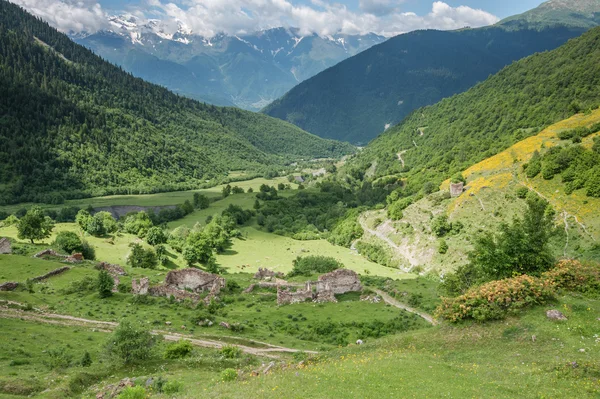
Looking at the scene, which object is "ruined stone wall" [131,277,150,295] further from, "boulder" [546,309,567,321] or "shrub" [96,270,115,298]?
"boulder" [546,309,567,321]

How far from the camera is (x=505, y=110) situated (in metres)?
138

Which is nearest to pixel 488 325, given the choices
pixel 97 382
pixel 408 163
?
pixel 97 382

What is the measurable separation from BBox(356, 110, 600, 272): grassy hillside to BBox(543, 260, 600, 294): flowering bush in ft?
92.5

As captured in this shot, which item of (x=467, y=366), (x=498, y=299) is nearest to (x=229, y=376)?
(x=467, y=366)

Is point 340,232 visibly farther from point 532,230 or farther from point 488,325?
point 488,325

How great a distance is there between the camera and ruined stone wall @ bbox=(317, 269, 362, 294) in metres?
55.7

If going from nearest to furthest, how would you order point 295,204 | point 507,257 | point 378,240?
point 507,257
point 378,240
point 295,204

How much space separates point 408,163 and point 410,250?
314ft

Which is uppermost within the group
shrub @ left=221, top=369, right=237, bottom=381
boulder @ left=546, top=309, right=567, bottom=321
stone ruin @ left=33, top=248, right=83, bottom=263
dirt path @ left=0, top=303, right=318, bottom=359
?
boulder @ left=546, top=309, right=567, bottom=321

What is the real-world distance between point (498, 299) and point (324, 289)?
3184cm

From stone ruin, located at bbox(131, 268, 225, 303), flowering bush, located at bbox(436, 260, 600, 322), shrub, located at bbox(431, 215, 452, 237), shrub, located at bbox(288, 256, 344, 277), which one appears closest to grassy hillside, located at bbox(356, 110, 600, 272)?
shrub, located at bbox(431, 215, 452, 237)

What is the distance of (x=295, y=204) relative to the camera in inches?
5817

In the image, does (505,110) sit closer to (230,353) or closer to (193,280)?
(193,280)

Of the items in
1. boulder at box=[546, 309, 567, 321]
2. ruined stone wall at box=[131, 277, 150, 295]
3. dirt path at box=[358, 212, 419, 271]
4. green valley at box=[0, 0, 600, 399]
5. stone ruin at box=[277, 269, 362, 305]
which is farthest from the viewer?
dirt path at box=[358, 212, 419, 271]
